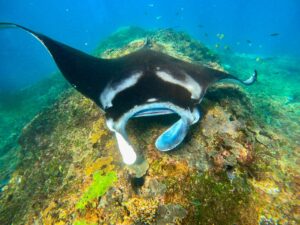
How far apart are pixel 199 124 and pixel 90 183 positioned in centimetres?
147

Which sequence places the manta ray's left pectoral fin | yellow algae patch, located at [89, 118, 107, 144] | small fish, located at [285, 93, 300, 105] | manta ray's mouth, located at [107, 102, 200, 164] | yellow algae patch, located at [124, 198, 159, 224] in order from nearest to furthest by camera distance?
yellow algae patch, located at [124, 198, 159, 224] → manta ray's mouth, located at [107, 102, 200, 164] → the manta ray's left pectoral fin → yellow algae patch, located at [89, 118, 107, 144] → small fish, located at [285, 93, 300, 105]

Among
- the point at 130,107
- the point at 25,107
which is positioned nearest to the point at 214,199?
the point at 130,107

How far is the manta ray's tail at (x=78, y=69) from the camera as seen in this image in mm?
2615

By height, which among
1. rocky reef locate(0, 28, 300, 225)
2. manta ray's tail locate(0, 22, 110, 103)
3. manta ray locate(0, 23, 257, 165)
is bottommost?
rocky reef locate(0, 28, 300, 225)

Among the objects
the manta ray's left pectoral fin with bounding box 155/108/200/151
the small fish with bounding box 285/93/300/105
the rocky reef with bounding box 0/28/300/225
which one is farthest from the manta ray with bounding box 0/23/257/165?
Result: the small fish with bounding box 285/93/300/105

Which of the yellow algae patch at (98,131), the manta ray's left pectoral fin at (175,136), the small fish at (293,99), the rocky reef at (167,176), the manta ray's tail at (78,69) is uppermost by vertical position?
the manta ray's tail at (78,69)

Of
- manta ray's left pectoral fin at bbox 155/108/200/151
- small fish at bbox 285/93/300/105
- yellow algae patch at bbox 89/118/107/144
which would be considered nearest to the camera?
manta ray's left pectoral fin at bbox 155/108/200/151

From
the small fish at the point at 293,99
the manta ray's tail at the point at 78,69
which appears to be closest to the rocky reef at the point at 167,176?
the manta ray's tail at the point at 78,69

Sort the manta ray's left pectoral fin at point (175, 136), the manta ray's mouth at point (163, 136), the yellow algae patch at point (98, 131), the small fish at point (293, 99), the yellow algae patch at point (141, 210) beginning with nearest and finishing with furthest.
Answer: the yellow algae patch at point (141, 210) → the manta ray's mouth at point (163, 136) → the manta ray's left pectoral fin at point (175, 136) → the yellow algae patch at point (98, 131) → the small fish at point (293, 99)

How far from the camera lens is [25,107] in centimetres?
1323

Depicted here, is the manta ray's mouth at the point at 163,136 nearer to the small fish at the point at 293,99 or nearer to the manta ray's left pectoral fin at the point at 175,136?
the manta ray's left pectoral fin at the point at 175,136

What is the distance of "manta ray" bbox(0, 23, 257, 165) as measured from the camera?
2418 mm

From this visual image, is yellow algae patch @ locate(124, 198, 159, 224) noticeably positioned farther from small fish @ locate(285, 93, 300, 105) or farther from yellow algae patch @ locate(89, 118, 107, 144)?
small fish @ locate(285, 93, 300, 105)

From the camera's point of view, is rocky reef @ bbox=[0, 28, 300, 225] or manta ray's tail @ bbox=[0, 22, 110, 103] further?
manta ray's tail @ bbox=[0, 22, 110, 103]
